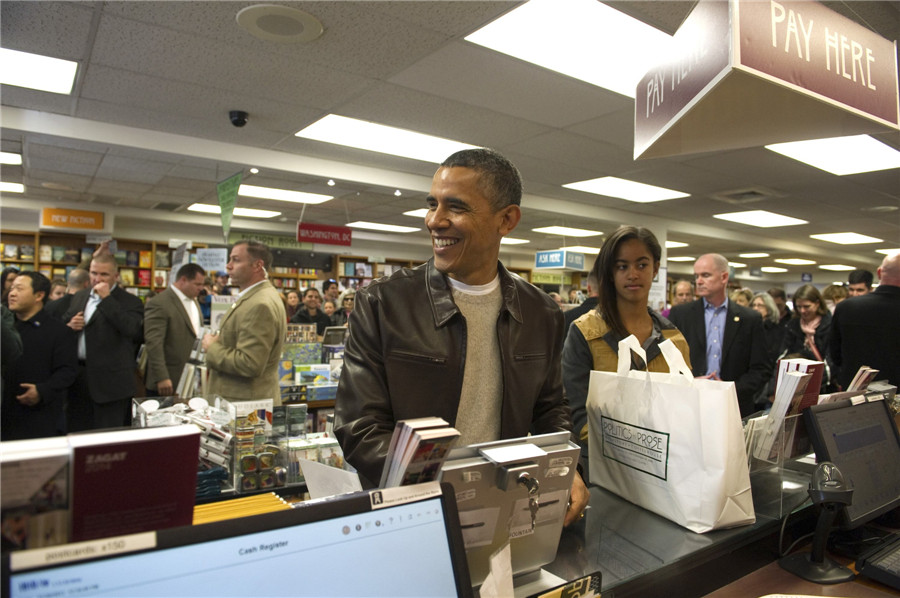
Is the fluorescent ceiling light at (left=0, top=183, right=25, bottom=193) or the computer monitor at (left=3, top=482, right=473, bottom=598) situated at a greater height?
the fluorescent ceiling light at (left=0, top=183, right=25, bottom=193)

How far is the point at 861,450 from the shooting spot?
4.78 ft

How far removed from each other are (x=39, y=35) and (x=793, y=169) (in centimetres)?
661

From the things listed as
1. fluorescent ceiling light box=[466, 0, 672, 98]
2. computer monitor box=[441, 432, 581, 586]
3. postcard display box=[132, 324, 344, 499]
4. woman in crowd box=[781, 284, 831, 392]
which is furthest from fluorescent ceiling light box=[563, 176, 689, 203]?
computer monitor box=[441, 432, 581, 586]

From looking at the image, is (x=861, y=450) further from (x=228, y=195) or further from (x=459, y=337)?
(x=228, y=195)

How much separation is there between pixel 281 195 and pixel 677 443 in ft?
25.0

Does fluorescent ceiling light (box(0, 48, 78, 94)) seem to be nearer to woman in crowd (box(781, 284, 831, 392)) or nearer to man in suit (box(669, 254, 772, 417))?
man in suit (box(669, 254, 772, 417))

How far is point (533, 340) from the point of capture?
148cm

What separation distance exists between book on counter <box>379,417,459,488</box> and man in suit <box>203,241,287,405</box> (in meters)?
2.48

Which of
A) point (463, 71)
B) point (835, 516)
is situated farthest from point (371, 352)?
point (463, 71)

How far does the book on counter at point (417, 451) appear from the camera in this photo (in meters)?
0.70

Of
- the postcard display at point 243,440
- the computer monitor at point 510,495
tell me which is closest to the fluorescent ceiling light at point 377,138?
the postcard display at point 243,440

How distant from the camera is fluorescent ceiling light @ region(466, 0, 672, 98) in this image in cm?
288

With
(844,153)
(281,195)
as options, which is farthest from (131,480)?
(281,195)

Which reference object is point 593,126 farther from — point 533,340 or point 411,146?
point 533,340
